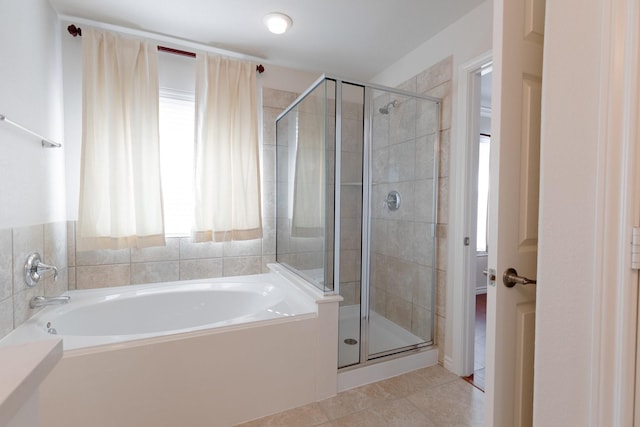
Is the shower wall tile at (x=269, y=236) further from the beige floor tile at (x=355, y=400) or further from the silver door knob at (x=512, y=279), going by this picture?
the silver door knob at (x=512, y=279)

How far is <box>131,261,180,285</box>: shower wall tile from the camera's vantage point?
7.58 ft

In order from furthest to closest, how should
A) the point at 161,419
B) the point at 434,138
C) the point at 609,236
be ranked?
1. the point at 434,138
2. the point at 161,419
3. the point at 609,236

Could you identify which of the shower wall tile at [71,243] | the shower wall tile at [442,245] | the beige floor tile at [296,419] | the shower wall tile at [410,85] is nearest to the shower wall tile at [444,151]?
the shower wall tile at [442,245]

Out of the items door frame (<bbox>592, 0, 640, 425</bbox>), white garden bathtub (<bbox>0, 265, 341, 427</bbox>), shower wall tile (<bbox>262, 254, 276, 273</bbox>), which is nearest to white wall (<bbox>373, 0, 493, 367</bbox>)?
white garden bathtub (<bbox>0, 265, 341, 427</bbox>)

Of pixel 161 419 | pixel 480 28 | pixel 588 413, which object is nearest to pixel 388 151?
pixel 480 28

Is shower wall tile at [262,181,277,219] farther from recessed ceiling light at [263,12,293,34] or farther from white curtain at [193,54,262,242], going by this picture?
recessed ceiling light at [263,12,293,34]

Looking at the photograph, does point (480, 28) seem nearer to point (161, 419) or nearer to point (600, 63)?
point (600, 63)

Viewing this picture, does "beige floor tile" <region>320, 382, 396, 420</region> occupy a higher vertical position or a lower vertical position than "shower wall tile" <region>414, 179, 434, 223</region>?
lower

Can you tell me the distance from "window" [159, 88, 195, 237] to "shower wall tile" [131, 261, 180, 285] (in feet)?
0.80

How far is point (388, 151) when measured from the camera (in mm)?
2338

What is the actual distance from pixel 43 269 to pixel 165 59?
1.72 metres

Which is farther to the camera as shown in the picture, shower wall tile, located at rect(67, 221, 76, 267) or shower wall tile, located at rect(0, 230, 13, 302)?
shower wall tile, located at rect(67, 221, 76, 267)

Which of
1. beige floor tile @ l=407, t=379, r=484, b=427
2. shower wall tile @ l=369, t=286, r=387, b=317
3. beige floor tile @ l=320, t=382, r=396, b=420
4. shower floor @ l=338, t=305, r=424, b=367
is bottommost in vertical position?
beige floor tile @ l=320, t=382, r=396, b=420

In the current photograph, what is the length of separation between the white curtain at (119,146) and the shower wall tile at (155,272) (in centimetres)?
25
